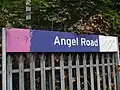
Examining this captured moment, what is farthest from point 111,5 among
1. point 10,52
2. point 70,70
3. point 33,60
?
point 10,52

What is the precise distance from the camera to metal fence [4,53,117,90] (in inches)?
200

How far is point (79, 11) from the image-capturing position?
747cm

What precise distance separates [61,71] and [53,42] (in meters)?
0.65

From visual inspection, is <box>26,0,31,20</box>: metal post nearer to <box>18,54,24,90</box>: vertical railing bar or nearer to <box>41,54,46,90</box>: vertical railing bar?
<box>41,54,46,90</box>: vertical railing bar

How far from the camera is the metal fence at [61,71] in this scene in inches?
200

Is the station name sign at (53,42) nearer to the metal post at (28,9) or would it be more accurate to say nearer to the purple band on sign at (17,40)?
the purple band on sign at (17,40)

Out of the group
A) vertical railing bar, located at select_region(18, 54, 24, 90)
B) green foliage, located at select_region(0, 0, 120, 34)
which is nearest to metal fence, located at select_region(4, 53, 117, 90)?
vertical railing bar, located at select_region(18, 54, 24, 90)

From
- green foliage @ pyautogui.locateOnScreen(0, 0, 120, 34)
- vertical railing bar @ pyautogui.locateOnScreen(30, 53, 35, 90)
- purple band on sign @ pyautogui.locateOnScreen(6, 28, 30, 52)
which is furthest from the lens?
green foliage @ pyautogui.locateOnScreen(0, 0, 120, 34)

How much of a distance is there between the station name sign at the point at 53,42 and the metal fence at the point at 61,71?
0.16m

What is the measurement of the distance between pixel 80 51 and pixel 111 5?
2795 millimetres

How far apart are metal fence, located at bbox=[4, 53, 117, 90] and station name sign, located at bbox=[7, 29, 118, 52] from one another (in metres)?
0.16

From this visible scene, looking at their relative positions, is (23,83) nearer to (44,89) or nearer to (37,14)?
(44,89)

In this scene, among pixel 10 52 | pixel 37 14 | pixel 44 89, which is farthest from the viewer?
pixel 37 14

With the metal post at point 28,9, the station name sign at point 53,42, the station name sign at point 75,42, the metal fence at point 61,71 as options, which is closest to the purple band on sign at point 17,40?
the station name sign at point 53,42
